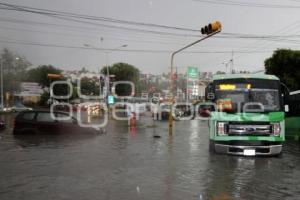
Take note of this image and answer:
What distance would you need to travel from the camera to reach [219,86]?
1605cm

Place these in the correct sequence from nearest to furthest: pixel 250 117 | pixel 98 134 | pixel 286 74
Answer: pixel 250 117 → pixel 98 134 → pixel 286 74

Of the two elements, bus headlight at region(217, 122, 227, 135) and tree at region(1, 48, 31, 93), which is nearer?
bus headlight at region(217, 122, 227, 135)

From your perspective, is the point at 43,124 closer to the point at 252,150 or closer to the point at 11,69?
the point at 252,150

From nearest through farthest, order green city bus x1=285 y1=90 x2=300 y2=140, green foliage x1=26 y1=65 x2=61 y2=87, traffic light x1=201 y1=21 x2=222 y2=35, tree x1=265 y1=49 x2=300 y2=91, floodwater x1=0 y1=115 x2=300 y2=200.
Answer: floodwater x1=0 y1=115 x2=300 y2=200, traffic light x1=201 y1=21 x2=222 y2=35, green city bus x1=285 y1=90 x2=300 y2=140, tree x1=265 y1=49 x2=300 y2=91, green foliage x1=26 y1=65 x2=61 y2=87

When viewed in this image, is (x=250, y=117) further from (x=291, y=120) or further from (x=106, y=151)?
(x=291, y=120)

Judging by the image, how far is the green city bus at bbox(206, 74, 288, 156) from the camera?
15.1 m

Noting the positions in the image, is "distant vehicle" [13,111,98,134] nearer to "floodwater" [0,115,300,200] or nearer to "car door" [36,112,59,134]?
"car door" [36,112,59,134]

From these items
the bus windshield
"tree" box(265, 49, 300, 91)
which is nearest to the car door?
the bus windshield

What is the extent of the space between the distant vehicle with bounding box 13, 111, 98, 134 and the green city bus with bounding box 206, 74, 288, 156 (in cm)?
950

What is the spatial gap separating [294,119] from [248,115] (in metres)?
7.69

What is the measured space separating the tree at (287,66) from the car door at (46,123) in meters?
29.7

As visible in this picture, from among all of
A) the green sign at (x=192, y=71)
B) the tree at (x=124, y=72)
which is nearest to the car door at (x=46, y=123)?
the green sign at (x=192, y=71)

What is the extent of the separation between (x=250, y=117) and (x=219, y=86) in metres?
1.69

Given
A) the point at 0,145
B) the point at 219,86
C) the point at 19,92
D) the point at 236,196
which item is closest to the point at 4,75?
the point at 19,92
